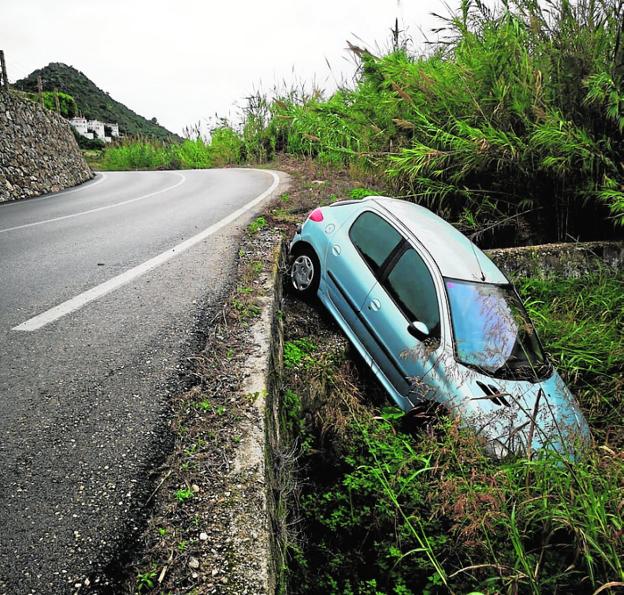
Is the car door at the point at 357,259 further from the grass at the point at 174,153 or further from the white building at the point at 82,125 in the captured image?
the white building at the point at 82,125

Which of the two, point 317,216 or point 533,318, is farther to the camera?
point 317,216

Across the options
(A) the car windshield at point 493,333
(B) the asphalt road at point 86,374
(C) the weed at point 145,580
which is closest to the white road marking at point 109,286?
(B) the asphalt road at point 86,374

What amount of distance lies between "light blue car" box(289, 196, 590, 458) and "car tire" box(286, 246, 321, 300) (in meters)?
0.03

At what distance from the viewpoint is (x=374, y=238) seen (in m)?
4.85

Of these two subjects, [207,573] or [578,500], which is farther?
[578,500]

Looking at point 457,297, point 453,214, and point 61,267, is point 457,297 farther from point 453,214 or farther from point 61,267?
point 61,267

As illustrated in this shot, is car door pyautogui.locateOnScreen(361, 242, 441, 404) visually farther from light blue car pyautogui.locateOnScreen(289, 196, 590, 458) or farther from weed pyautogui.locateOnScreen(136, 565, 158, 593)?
weed pyautogui.locateOnScreen(136, 565, 158, 593)

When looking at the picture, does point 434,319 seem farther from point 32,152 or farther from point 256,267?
point 32,152

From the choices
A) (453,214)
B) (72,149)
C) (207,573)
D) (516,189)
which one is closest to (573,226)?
(516,189)

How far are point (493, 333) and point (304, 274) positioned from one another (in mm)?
2280

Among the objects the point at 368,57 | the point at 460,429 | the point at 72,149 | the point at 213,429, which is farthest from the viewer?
the point at 72,149

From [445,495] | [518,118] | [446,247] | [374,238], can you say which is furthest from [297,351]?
[518,118]

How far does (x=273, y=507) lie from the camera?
7.59 feet

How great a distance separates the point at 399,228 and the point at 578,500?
2979 mm
